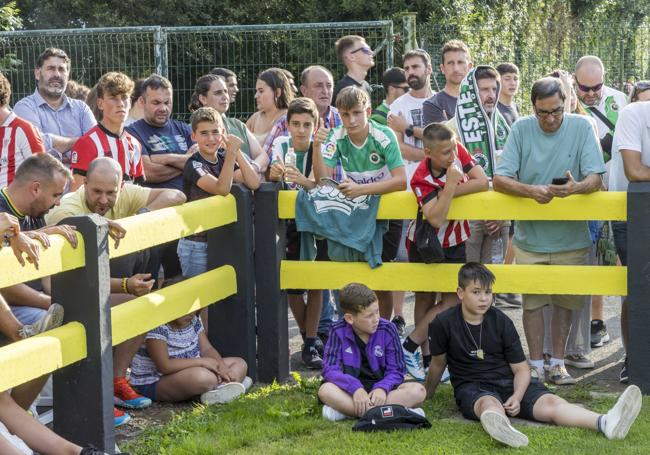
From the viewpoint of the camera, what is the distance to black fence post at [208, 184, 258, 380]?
6887 mm

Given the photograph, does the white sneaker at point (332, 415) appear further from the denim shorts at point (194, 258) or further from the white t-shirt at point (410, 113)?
the white t-shirt at point (410, 113)

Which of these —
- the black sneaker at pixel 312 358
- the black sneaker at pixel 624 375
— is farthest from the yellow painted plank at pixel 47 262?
the black sneaker at pixel 624 375

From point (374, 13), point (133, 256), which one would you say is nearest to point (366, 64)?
point (133, 256)

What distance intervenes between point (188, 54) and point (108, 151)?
6309 millimetres

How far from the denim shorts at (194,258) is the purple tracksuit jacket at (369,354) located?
4.20 ft

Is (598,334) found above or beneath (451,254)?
beneath

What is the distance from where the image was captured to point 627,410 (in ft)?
18.0

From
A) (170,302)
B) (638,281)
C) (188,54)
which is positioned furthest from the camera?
(188,54)

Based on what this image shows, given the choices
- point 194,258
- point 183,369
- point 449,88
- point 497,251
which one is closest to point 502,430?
point 183,369

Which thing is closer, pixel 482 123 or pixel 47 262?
pixel 47 262

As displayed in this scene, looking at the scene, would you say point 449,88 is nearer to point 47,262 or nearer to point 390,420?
point 390,420

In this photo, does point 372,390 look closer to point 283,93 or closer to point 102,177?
point 102,177

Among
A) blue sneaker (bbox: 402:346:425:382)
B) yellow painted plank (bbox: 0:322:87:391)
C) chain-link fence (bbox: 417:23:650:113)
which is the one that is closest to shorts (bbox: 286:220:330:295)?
blue sneaker (bbox: 402:346:425:382)

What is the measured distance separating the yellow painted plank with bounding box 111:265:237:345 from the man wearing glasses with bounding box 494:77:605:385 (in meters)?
1.79
